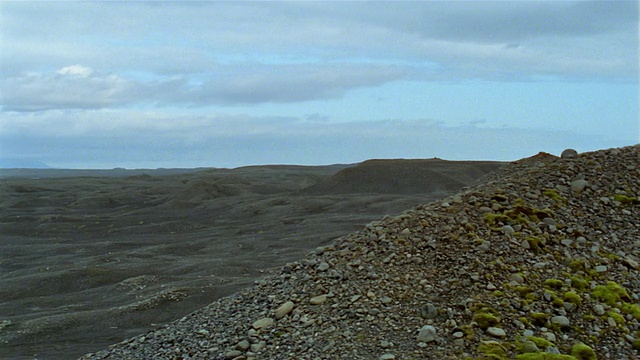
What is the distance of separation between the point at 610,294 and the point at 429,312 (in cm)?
179

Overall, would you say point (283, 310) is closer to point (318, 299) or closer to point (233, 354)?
point (318, 299)

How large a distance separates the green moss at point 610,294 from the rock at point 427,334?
67.6 inches

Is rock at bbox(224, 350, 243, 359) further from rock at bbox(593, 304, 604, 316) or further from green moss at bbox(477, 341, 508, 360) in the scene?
rock at bbox(593, 304, 604, 316)

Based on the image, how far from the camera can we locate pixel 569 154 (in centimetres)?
931

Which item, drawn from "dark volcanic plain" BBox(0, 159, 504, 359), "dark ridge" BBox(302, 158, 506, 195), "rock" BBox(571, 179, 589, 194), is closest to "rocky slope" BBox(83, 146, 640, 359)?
"rock" BBox(571, 179, 589, 194)

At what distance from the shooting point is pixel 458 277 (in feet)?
21.0

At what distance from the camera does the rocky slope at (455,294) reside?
575cm

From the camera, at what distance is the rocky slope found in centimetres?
575

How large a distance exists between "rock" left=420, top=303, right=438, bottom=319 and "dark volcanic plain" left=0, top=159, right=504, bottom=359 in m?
4.89

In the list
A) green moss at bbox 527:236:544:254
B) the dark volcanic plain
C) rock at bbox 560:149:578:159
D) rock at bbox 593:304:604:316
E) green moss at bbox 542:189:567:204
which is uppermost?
rock at bbox 560:149:578:159

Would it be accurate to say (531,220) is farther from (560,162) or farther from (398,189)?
(398,189)

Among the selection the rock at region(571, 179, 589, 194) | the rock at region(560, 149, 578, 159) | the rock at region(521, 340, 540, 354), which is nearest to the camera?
the rock at region(521, 340, 540, 354)

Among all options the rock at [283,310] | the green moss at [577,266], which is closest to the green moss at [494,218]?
the green moss at [577,266]

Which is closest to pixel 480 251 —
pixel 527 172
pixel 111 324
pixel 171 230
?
pixel 527 172
